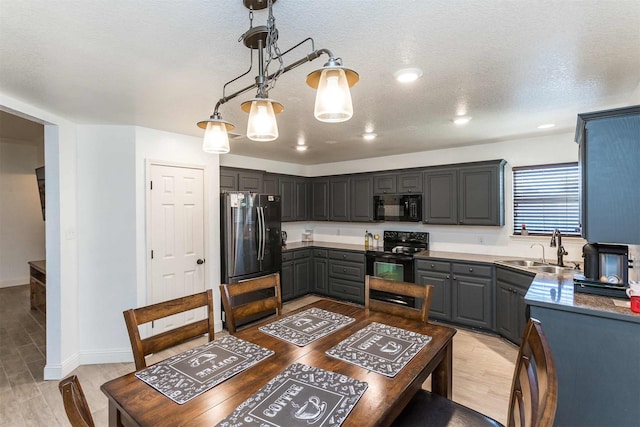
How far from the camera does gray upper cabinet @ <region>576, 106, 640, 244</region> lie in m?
1.93

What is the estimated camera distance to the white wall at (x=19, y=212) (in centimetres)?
579

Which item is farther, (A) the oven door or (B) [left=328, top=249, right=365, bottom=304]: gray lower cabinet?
(B) [left=328, top=249, right=365, bottom=304]: gray lower cabinet

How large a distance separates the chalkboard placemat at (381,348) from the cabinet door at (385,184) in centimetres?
320

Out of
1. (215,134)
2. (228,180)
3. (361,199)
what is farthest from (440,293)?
(215,134)

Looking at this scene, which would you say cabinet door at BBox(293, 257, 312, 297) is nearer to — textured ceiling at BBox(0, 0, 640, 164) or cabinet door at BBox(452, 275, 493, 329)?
cabinet door at BBox(452, 275, 493, 329)

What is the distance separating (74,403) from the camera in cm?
84

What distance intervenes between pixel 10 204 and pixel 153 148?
476cm

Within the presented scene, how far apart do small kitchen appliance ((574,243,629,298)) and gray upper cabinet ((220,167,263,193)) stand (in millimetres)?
3884

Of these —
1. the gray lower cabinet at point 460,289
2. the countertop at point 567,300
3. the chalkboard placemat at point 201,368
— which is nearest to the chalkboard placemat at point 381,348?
the chalkboard placemat at point 201,368

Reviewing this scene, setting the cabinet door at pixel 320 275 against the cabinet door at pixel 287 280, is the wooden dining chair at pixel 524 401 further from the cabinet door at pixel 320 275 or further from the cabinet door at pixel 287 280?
the cabinet door at pixel 320 275

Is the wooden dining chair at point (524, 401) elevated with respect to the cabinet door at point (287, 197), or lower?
lower

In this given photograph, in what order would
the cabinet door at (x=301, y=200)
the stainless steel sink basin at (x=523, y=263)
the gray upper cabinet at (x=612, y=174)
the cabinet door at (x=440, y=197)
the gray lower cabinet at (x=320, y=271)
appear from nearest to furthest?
the gray upper cabinet at (x=612, y=174), the stainless steel sink basin at (x=523, y=263), the cabinet door at (x=440, y=197), the gray lower cabinet at (x=320, y=271), the cabinet door at (x=301, y=200)

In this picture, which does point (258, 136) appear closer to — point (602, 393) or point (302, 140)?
point (602, 393)

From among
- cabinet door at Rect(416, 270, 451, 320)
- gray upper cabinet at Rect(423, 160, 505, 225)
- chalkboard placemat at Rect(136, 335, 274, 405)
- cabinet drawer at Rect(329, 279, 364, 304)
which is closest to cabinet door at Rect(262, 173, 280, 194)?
cabinet drawer at Rect(329, 279, 364, 304)
